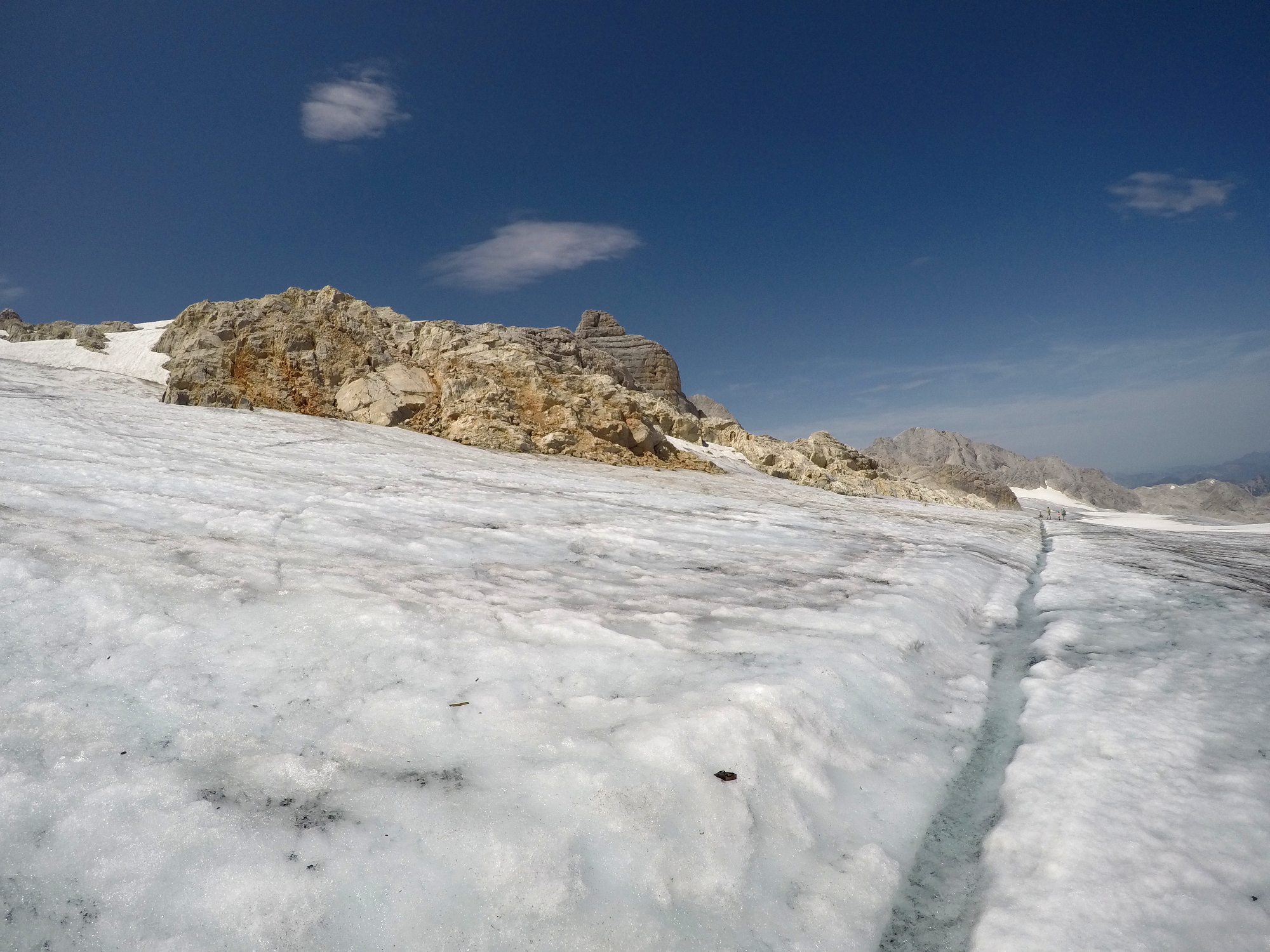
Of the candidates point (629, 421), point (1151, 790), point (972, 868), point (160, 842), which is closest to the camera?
point (160, 842)

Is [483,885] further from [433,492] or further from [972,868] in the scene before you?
[433,492]

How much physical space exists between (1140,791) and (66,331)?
3347 centimetres

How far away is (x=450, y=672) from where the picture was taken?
334 cm

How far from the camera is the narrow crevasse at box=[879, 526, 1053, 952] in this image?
2250mm

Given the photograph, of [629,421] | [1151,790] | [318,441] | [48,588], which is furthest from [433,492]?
[629,421]

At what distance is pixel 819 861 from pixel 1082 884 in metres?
0.88

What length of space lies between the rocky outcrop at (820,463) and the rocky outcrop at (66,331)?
23.5 metres

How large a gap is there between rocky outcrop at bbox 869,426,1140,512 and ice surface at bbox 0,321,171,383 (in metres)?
78.5

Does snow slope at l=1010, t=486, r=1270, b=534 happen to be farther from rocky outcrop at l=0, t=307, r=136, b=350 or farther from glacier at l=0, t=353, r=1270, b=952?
rocky outcrop at l=0, t=307, r=136, b=350

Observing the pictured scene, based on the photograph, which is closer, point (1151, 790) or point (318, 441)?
point (1151, 790)

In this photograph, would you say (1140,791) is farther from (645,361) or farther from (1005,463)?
(1005,463)

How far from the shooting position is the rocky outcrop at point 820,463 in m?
26.5

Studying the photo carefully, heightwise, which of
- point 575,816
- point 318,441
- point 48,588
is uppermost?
point 318,441

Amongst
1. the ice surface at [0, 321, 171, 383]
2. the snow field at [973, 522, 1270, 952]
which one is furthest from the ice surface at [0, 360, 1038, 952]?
the ice surface at [0, 321, 171, 383]
